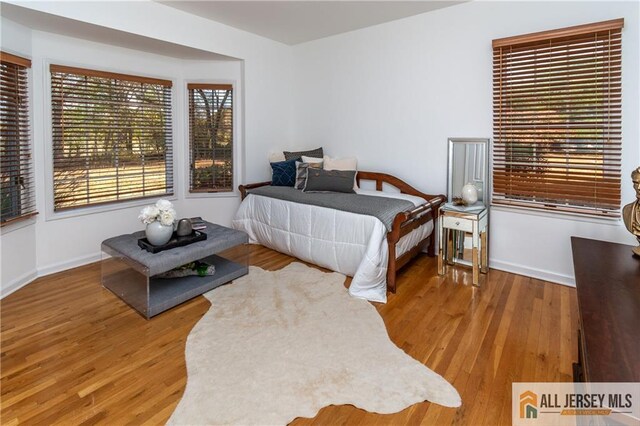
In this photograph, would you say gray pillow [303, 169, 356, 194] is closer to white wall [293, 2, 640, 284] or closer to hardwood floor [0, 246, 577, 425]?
white wall [293, 2, 640, 284]

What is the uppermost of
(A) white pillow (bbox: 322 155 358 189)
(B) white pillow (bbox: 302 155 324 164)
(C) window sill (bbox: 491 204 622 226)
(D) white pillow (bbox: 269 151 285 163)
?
(D) white pillow (bbox: 269 151 285 163)

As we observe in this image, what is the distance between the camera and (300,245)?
3.69 meters

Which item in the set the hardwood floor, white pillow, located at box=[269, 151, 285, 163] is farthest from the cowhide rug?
white pillow, located at box=[269, 151, 285, 163]

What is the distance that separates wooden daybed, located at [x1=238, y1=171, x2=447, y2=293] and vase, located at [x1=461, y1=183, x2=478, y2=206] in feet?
1.07

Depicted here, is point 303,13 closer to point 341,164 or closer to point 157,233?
point 341,164

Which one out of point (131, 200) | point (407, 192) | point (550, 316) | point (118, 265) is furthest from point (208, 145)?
point (550, 316)

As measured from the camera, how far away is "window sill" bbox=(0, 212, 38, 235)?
2951 mm

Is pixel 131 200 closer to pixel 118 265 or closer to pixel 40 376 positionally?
pixel 118 265

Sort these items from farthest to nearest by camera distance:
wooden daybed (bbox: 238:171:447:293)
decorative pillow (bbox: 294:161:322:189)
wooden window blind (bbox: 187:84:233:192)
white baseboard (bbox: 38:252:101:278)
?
wooden window blind (bbox: 187:84:233:192) → decorative pillow (bbox: 294:161:322:189) → white baseboard (bbox: 38:252:101:278) → wooden daybed (bbox: 238:171:447:293)

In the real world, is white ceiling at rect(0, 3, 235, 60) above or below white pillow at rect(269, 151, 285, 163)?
above

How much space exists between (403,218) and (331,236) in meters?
0.76

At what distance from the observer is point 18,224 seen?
123 inches

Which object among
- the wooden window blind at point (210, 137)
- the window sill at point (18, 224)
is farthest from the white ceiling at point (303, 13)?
the window sill at point (18, 224)

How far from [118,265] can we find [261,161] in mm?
2228
